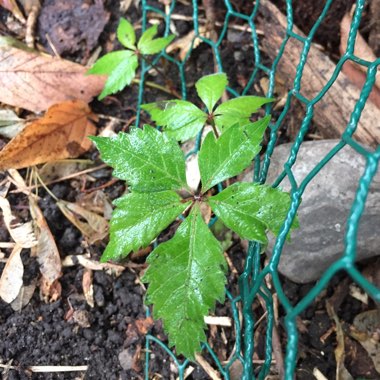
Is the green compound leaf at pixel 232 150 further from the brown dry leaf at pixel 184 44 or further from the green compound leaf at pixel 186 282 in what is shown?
the brown dry leaf at pixel 184 44

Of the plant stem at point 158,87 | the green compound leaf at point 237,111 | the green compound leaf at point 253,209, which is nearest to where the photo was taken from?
the green compound leaf at point 253,209

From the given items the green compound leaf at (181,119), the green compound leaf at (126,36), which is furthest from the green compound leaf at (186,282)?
the green compound leaf at (126,36)

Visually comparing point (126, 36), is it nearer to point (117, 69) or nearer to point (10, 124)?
point (117, 69)

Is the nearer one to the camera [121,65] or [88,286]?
[88,286]

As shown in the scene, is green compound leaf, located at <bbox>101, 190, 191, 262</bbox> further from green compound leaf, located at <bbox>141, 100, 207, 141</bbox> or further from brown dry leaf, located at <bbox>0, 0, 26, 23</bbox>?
brown dry leaf, located at <bbox>0, 0, 26, 23</bbox>

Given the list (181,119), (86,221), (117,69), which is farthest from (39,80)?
(181,119)

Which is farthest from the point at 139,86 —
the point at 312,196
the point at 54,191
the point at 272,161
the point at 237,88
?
the point at 312,196
